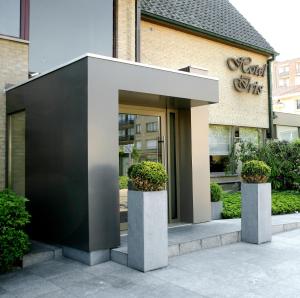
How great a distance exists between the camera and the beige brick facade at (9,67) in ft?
26.6

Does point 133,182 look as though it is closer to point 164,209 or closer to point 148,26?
point 164,209

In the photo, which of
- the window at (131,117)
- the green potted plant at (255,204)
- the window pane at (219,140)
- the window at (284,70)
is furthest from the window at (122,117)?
the window at (284,70)

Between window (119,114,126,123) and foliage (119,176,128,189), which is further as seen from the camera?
window (119,114,126,123)

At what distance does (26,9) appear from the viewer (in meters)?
8.52

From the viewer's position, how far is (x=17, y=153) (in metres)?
8.05

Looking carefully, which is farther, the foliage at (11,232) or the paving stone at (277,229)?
the paving stone at (277,229)

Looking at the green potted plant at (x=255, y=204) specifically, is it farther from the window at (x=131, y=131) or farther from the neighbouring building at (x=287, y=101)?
the neighbouring building at (x=287, y=101)

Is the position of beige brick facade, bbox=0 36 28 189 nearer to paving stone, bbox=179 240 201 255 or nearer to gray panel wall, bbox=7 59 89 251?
gray panel wall, bbox=7 59 89 251

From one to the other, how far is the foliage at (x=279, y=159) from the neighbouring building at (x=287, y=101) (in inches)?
107

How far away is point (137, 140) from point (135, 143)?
0.29 feet

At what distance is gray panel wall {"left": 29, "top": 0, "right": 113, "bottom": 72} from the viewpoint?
Result: 347 inches

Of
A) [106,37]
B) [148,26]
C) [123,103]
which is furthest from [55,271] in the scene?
[148,26]

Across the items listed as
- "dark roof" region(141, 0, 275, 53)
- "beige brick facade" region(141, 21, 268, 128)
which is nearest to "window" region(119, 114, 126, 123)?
"beige brick facade" region(141, 21, 268, 128)

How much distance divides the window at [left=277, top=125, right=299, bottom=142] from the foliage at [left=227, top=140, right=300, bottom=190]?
11.0ft
